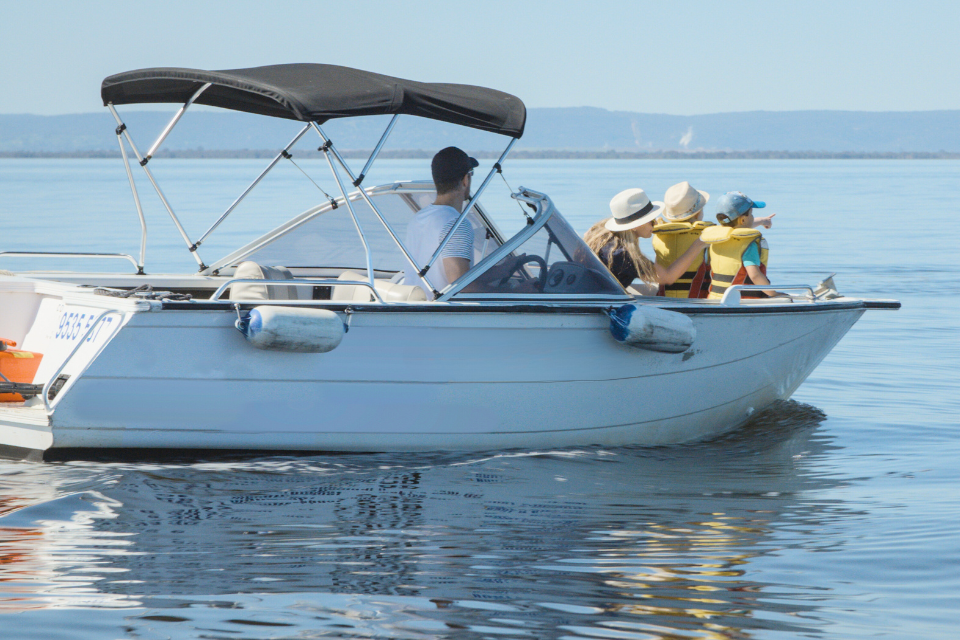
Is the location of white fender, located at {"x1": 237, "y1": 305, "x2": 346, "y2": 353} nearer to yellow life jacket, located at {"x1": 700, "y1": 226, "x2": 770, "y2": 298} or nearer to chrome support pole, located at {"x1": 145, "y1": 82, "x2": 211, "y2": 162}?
chrome support pole, located at {"x1": 145, "y1": 82, "x2": 211, "y2": 162}

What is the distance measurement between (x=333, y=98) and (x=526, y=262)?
146 centimetres

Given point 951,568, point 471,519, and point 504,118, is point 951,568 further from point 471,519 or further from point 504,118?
point 504,118

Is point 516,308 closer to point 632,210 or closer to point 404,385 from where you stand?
point 404,385

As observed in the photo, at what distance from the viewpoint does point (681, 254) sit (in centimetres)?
702

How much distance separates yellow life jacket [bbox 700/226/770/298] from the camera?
21.6 ft

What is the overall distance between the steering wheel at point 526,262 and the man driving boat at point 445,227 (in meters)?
0.22

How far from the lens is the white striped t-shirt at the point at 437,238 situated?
5539mm

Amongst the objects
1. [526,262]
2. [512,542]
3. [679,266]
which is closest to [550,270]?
[526,262]

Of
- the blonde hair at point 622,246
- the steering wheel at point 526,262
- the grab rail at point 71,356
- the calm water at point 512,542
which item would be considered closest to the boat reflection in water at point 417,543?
the calm water at point 512,542

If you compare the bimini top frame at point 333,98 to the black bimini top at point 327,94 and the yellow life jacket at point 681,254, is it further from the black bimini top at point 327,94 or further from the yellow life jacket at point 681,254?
the yellow life jacket at point 681,254

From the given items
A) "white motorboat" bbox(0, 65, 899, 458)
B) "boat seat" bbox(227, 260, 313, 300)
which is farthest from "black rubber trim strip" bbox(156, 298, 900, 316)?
"boat seat" bbox(227, 260, 313, 300)

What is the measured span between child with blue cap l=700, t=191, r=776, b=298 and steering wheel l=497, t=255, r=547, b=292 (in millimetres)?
1401

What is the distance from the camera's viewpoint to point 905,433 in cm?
712

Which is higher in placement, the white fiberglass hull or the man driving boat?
the man driving boat
